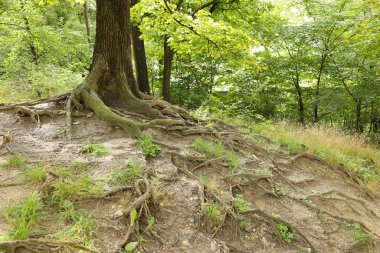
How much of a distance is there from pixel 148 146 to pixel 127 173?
3.53ft

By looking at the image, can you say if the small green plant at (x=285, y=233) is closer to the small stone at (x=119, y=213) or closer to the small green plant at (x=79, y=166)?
the small stone at (x=119, y=213)

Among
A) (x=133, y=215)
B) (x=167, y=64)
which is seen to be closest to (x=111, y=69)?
(x=133, y=215)

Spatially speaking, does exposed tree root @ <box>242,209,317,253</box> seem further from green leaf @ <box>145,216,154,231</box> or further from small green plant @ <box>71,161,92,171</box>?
small green plant @ <box>71,161,92,171</box>

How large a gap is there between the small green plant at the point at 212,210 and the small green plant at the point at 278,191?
5.49ft

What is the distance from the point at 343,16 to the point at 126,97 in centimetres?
899

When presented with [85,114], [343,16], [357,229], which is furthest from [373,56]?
[85,114]

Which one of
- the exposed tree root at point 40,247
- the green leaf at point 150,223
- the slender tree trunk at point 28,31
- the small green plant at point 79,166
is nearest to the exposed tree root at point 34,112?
the small green plant at point 79,166

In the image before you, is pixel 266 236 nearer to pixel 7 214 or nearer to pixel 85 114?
pixel 7 214

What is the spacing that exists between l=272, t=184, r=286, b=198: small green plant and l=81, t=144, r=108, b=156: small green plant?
3.05 metres

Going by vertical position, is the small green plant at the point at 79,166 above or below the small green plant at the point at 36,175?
below

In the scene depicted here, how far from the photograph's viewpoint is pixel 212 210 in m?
3.89

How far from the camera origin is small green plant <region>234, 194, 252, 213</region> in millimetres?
4319

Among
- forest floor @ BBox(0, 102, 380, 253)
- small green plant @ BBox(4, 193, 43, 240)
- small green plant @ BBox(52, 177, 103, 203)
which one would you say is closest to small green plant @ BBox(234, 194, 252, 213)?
forest floor @ BBox(0, 102, 380, 253)

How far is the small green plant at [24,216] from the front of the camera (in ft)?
8.50
